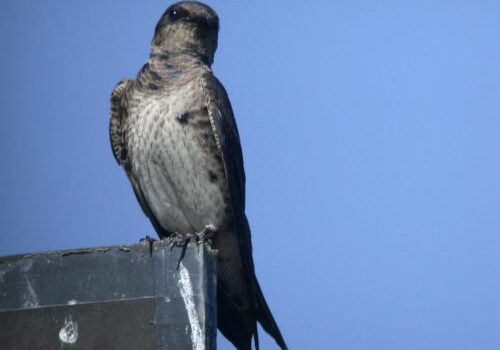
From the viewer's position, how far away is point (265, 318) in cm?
888

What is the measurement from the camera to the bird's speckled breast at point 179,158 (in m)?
9.05

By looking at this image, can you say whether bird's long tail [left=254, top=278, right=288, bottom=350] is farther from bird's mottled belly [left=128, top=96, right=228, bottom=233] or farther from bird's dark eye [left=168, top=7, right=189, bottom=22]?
bird's dark eye [left=168, top=7, right=189, bottom=22]

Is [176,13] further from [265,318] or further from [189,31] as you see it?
[265,318]

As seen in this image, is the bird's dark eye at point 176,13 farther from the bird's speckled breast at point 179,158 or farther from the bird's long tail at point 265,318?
the bird's long tail at point 265,318

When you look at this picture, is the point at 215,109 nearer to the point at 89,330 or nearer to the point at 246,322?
the point at 246,322

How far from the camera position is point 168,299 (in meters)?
5.91

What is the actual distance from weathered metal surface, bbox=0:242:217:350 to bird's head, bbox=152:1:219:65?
4.17 metres

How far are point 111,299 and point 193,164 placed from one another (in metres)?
3.29

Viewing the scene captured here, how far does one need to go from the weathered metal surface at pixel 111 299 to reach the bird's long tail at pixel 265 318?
234 cm

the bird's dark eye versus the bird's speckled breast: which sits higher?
the bird's dark eye

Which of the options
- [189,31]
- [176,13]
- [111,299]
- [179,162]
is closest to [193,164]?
[179,162]

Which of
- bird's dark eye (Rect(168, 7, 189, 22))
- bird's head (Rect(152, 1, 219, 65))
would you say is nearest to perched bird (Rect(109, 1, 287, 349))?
bird's head (Rect(152, 1, 219, 65))

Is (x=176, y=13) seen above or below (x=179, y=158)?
above

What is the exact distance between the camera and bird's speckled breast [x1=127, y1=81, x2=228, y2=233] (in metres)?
9.05
